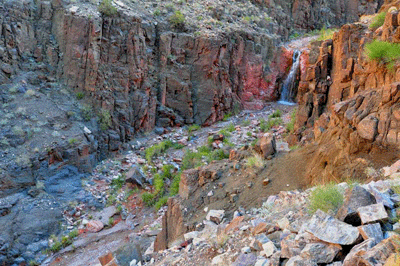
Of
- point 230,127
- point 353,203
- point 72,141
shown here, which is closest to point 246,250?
point 353,203

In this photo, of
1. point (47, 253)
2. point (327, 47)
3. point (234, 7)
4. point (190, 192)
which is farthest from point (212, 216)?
point (234, 7)

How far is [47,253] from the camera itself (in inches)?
406

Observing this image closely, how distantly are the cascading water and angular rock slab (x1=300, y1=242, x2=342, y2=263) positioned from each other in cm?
1773

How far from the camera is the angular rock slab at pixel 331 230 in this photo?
3.06 metres

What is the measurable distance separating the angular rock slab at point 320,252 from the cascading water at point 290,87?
1773cm

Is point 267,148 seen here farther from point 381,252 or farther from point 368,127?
point 381,252

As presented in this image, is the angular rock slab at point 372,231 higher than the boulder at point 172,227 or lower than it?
higher

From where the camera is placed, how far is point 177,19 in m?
17.9

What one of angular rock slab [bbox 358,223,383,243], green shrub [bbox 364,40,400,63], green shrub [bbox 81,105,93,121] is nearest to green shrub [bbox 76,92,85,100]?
green shrub [bbox 81,105,93,121]

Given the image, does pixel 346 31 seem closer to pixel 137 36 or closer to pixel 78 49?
pixel 137 36

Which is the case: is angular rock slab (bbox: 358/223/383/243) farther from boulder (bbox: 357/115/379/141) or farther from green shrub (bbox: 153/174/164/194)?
green shrub (bbox: 153/174/164/194)

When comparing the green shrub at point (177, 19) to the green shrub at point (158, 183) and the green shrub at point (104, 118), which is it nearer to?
the green shrub at point (104, 118)

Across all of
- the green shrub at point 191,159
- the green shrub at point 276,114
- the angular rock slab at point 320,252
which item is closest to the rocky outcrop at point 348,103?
the angular rock slab at point 320,252

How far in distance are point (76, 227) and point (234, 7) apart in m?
17.2
